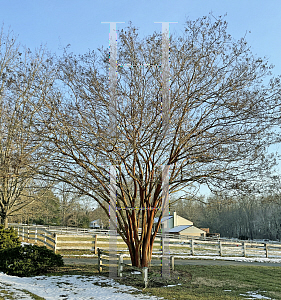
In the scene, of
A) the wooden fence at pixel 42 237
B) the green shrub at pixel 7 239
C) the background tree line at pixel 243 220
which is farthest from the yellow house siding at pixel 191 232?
the green shrub at pixel 7 239

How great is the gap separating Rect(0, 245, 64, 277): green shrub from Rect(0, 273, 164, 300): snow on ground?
19.4 inches

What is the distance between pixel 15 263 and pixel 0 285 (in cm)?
180

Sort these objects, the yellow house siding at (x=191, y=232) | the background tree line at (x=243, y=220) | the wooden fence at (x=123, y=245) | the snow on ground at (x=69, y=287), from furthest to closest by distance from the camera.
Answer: the background tree line at (x=243, y=220), the yellow house siding at (x=191, y=232), the wooden fence at (x=123, y=245), the snow on ground at (x=69, y=287)

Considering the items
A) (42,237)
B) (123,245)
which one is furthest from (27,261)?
(42,237)

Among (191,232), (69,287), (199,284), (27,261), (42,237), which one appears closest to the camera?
(69,287)

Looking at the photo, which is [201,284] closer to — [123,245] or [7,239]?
[7,239]

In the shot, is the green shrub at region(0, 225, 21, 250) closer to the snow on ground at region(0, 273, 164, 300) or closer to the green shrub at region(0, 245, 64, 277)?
the green shrub at region(0, 245, 64, 277)

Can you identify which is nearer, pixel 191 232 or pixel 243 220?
pixel 191 232

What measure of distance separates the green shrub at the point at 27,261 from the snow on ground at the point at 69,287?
493 mm

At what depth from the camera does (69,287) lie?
6.88 metres

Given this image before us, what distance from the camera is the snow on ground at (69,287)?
19.7 ft

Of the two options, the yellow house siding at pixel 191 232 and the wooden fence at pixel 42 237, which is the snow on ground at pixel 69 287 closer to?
the wooden fence at pixel 42 237

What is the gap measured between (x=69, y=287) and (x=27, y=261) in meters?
2.20

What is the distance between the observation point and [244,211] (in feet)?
176
